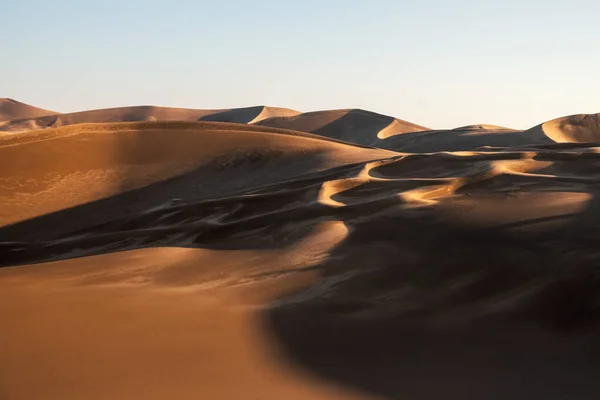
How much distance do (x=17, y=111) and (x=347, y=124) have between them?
2973 cm

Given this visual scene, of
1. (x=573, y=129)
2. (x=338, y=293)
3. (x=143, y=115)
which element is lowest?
(x=573, y=129)

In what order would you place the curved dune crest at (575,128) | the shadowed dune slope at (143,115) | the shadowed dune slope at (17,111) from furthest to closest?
the shadowed dune slope at (17,111) → the shadowed dune slope at (143,115) → the curved dune crest at (575,128)

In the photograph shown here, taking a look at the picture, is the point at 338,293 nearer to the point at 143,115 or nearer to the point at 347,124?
the point at 347,124

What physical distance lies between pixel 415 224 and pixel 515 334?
173 centimetres

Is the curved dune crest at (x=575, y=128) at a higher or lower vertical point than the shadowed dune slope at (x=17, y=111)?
lower

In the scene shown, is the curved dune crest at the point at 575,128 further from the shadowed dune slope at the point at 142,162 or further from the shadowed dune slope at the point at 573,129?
the shadowed dune slope at the point at 142,162

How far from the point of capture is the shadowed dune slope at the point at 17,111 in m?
52.8

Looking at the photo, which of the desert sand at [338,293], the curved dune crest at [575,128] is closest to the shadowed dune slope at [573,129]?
the curved dune crest at [575,128]

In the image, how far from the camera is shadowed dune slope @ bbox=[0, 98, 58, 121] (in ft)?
173

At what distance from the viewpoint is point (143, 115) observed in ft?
170

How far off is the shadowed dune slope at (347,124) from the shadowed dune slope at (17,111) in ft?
74.9

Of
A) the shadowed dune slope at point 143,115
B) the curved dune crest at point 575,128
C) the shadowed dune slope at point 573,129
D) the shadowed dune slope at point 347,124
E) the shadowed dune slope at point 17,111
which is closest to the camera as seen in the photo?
the shadowed dune slope at point 573,129

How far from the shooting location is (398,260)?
4.25 metres

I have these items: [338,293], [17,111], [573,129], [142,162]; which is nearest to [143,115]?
[17,111]
